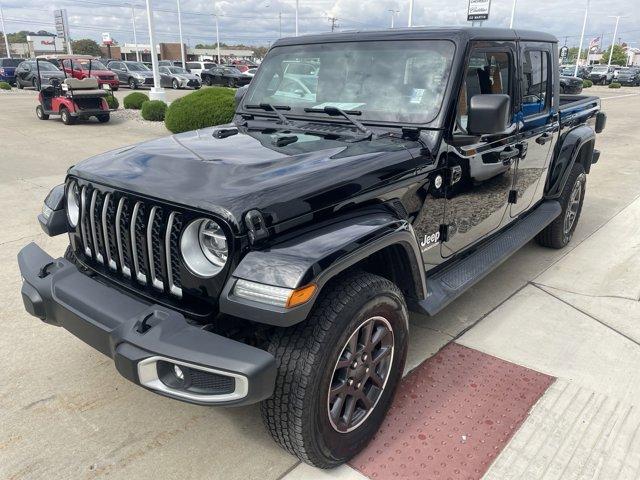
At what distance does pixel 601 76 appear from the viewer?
1715 inches

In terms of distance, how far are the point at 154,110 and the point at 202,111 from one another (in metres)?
3.97

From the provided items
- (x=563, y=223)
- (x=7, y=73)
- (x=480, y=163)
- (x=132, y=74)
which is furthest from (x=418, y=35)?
(x=7, y=73)

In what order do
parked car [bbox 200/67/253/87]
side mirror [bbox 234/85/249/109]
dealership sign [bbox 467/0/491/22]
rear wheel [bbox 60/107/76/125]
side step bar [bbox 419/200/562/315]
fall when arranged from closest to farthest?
side step bar [bbox 419/200/562/315], side mirror [bbox 234/85/249/109], rear wheel [bbox 60/107/76/125], parked car [bbox 200/67/253/87], dealership sign [bbox 467/0/491/22]

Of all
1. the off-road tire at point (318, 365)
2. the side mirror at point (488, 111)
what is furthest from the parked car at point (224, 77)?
the off-road tire at point (318, 365)

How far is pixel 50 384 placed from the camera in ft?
9.80

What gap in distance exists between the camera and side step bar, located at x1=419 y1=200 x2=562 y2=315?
119 inches

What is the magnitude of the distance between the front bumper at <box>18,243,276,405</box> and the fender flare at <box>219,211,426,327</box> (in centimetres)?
16

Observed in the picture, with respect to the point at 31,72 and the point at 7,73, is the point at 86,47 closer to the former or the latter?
the point at 7,73

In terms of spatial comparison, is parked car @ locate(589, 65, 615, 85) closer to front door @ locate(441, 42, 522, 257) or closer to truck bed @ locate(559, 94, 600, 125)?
truck bed @ locate(559, 94, 600, 125)

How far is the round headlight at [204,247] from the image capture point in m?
2.14

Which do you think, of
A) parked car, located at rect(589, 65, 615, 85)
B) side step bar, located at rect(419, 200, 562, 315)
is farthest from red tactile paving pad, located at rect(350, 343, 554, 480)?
parked car, located at rect(589, 65, 615, 85)

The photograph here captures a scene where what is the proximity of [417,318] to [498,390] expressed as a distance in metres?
Answer: 0.91

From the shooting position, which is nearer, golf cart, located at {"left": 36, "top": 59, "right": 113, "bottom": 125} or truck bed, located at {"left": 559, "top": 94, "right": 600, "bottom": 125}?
truck bed, located at {"left": 559, "top": 94, "right": 600, "bottom": 125}

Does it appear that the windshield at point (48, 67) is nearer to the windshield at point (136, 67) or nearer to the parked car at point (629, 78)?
the windshield at point (136, 67)
